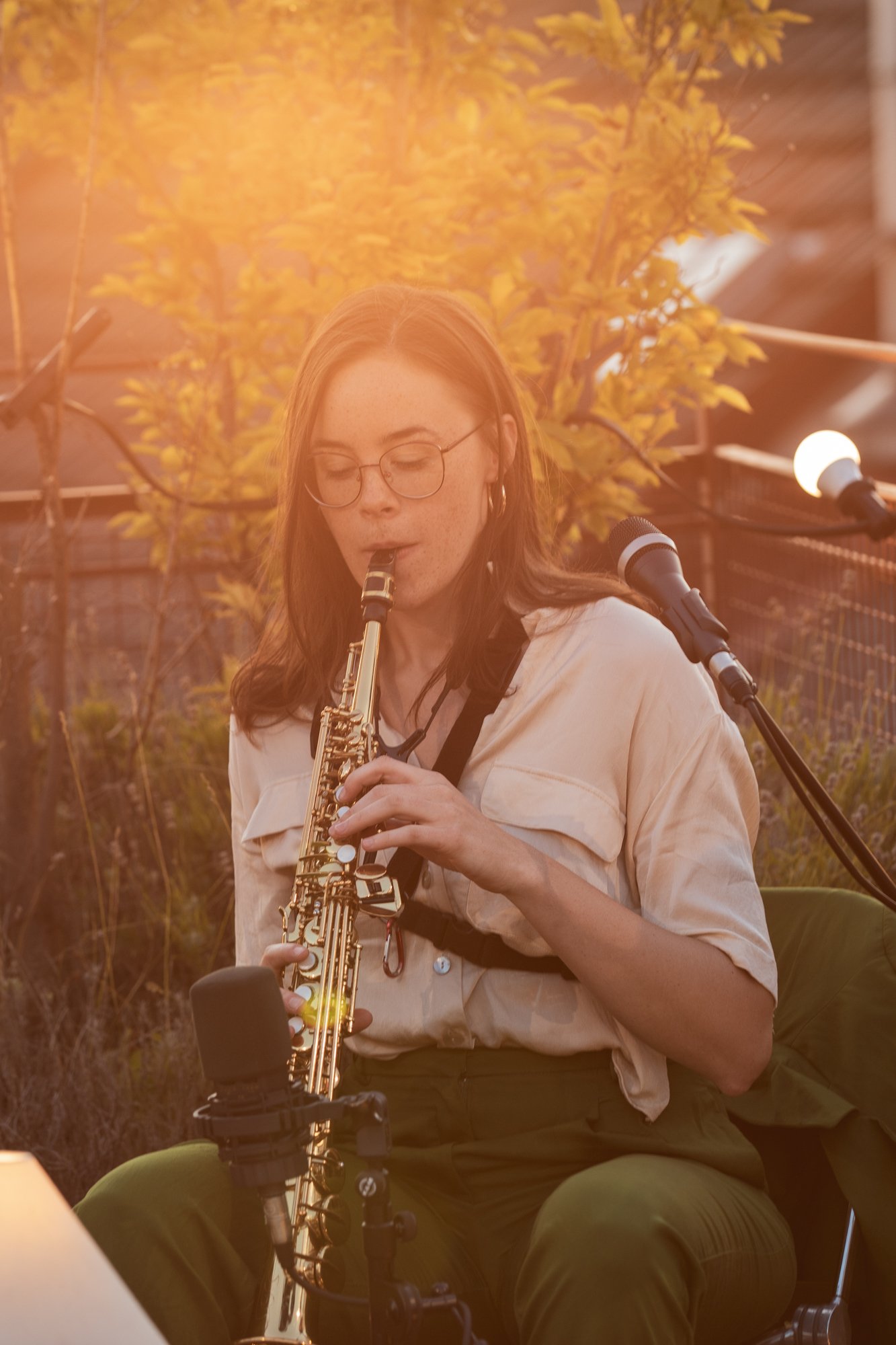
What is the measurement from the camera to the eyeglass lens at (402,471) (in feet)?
7.41

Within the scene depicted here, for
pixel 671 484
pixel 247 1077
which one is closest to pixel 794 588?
pixel 671 484

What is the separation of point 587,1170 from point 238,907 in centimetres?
76

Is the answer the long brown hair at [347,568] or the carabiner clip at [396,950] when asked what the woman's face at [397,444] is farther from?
the carabiner clip at [396,950]

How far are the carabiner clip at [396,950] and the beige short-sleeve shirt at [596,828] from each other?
1cm

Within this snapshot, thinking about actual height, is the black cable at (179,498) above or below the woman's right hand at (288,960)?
above

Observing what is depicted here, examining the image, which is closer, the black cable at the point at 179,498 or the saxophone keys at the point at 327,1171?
the saxophone keys at the point at 327,1171

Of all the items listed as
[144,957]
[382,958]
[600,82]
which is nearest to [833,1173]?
[382,958]

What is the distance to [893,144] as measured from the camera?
10.8 m

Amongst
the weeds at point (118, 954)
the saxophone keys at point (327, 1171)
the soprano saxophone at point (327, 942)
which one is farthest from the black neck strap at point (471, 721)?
the weeds at point (118, 954)

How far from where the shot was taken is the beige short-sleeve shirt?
2.02 m

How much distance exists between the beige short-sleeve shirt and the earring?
25cm

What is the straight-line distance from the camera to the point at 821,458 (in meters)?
2.49

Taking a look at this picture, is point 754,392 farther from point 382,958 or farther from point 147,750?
point 382,958

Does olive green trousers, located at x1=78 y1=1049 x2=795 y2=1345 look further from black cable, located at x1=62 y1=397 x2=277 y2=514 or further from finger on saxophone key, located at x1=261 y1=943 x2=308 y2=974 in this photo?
black cable, located at x1=62 y1=397 x2=277 y2=514
